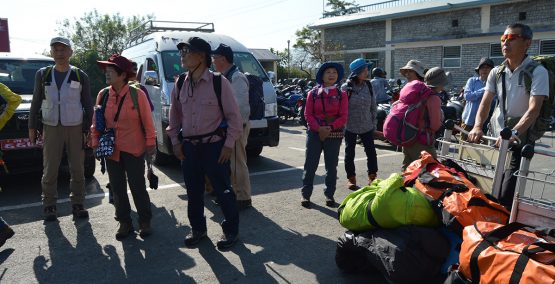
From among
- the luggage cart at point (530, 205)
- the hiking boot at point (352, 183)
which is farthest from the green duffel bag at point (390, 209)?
the hiking boot at point (352, 183)

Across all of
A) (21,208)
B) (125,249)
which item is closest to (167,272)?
(125,249)

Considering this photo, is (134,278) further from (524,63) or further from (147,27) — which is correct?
(147,27)

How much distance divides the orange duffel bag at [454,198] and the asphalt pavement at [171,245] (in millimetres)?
856

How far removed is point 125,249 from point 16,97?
6.42 feet

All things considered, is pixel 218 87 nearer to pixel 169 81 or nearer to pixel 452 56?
pixel 169 81

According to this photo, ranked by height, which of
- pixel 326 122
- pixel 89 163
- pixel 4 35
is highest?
pixel 4 35

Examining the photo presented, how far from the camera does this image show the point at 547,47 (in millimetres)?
18875

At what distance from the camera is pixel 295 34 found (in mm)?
43531

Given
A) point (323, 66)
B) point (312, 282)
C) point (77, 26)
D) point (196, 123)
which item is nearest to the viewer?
point (312, 282)

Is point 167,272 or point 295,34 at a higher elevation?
point 295,34

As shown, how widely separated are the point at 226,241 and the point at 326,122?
205 cm

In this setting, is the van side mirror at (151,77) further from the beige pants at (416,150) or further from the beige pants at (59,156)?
the beige pants at (416,150)

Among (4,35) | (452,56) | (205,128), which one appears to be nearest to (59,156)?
(205,128)

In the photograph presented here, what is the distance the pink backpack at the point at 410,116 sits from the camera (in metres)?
4.62
